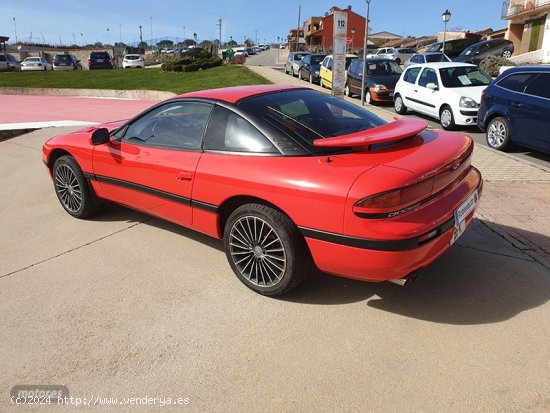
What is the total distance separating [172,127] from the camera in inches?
151

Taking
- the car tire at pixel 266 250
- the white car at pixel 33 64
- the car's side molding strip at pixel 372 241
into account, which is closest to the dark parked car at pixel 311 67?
the car tire at pixel 266 250

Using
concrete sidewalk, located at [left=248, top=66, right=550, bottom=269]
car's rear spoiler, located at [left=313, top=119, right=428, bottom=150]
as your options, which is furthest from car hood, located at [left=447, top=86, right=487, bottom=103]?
car's rear spoiler, located at [left=313, top=119, right=428, bottom=150]

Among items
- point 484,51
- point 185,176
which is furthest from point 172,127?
point 484,51

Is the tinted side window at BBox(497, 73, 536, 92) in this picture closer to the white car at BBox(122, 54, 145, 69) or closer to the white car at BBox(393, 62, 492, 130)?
the white car at BBox(393, 62, 492, 130)

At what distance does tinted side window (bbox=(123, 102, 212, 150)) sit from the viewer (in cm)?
360

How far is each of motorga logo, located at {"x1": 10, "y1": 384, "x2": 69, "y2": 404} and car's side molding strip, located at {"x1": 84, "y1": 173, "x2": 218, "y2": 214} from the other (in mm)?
1542

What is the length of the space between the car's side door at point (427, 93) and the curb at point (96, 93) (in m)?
9.07

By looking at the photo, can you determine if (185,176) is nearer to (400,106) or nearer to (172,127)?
(172,127)

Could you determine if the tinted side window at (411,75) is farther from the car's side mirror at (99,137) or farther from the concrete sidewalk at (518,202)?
the car's side mirror at (99,137)

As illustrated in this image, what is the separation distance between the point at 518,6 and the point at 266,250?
39701mm

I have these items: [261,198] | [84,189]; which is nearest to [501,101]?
[261,198]

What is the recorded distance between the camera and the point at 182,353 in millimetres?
2703

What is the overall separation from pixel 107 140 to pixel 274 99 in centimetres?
171

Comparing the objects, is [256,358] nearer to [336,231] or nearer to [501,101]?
[336,231]
